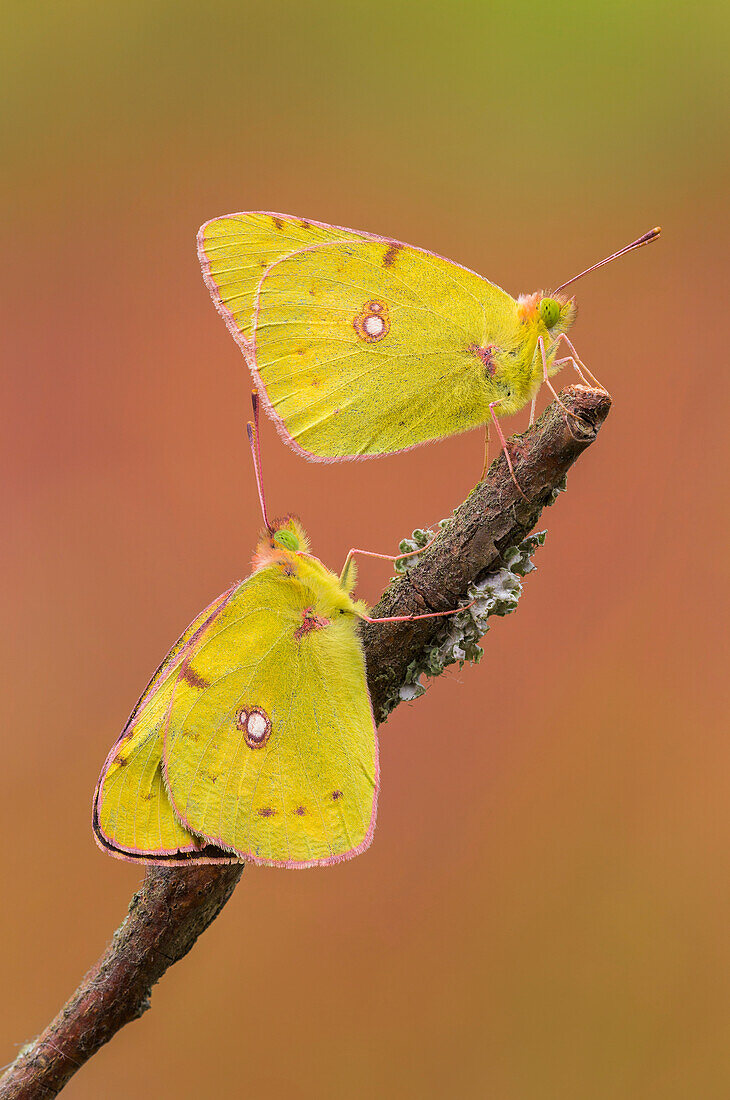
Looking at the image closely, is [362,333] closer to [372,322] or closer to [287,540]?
[372,322]

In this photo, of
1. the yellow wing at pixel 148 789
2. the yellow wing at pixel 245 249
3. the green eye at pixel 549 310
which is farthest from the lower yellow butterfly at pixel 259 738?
the green eye at pixel 549 310

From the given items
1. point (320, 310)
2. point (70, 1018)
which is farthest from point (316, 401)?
point (70, 1018)

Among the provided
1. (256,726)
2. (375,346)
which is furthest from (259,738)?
(375,346)

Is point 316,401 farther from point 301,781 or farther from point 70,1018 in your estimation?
point 70,1018

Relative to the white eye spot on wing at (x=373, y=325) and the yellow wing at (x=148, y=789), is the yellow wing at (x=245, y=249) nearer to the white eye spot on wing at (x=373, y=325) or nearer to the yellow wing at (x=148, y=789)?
the white eye spot on wing at (x=373, y=325)

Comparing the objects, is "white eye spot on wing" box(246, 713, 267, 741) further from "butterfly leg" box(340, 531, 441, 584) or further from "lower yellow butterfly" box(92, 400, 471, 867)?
"butterfly leg" box(340, 531, 441, 584)
